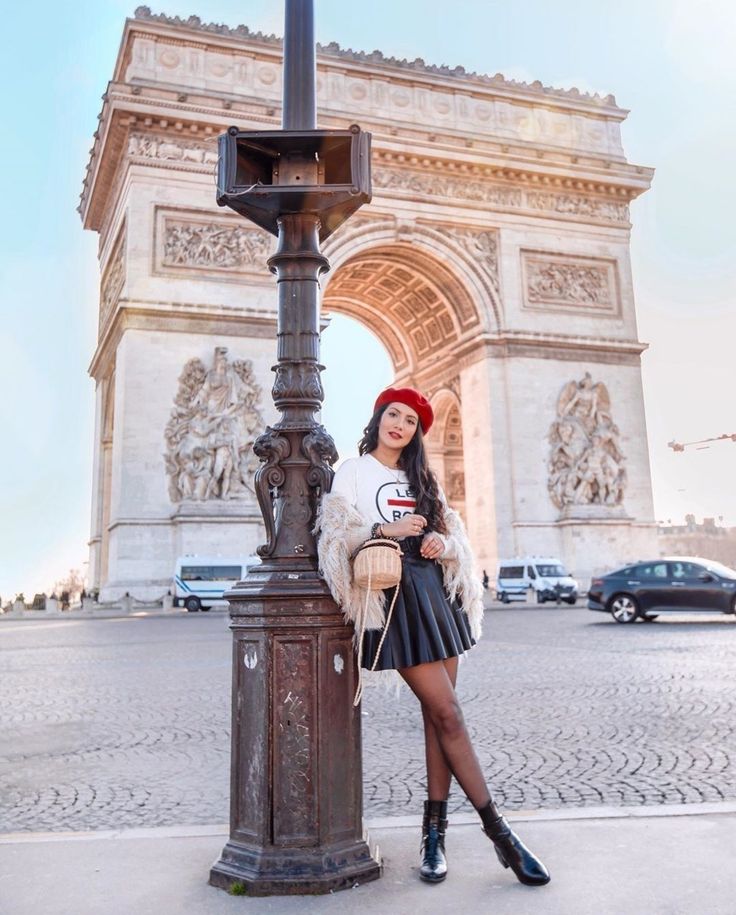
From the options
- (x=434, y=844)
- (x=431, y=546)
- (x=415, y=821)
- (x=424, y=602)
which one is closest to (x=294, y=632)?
(x=424, y=602)

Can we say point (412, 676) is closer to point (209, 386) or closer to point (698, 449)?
point (209, 386)

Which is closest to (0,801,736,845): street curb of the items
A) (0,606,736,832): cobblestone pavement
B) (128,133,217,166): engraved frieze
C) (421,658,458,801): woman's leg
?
(0,606,736,832): cobblestone pavement

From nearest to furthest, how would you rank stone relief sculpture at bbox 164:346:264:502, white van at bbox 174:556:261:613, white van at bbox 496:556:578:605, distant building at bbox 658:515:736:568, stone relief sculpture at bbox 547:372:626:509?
white van at bbox 174:556:261:613 < stone relief sculpture at bbox 164:346:264:502 < white van at bbox 496:556:578:605 < stone relief sculpture at bbox 547:372:626:509 < distant building at bbox 658:515:736:568

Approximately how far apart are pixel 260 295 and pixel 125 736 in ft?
63.5

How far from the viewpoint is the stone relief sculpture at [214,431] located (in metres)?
22.5

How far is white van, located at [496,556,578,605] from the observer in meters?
23.1

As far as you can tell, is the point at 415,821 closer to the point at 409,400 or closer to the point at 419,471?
the point at 419,471

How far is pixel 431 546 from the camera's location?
314 centimetres

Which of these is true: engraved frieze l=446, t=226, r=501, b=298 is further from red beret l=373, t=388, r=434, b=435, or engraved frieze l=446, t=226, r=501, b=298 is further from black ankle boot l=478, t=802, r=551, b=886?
black ankle boot l=478, t=802, r=551, b=886

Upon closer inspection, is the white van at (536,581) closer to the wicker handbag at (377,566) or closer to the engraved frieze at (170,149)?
the engraved frieze at (170,149)

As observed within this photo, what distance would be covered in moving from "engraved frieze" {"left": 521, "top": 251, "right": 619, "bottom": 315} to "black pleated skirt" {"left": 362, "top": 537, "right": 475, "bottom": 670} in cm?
2485

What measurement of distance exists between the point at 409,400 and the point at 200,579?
18.6 meters

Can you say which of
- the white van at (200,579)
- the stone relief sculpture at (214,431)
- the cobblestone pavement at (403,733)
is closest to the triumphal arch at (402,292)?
the stone relief sculpture at (214,431)

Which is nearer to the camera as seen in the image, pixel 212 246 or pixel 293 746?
pixel 293 746
